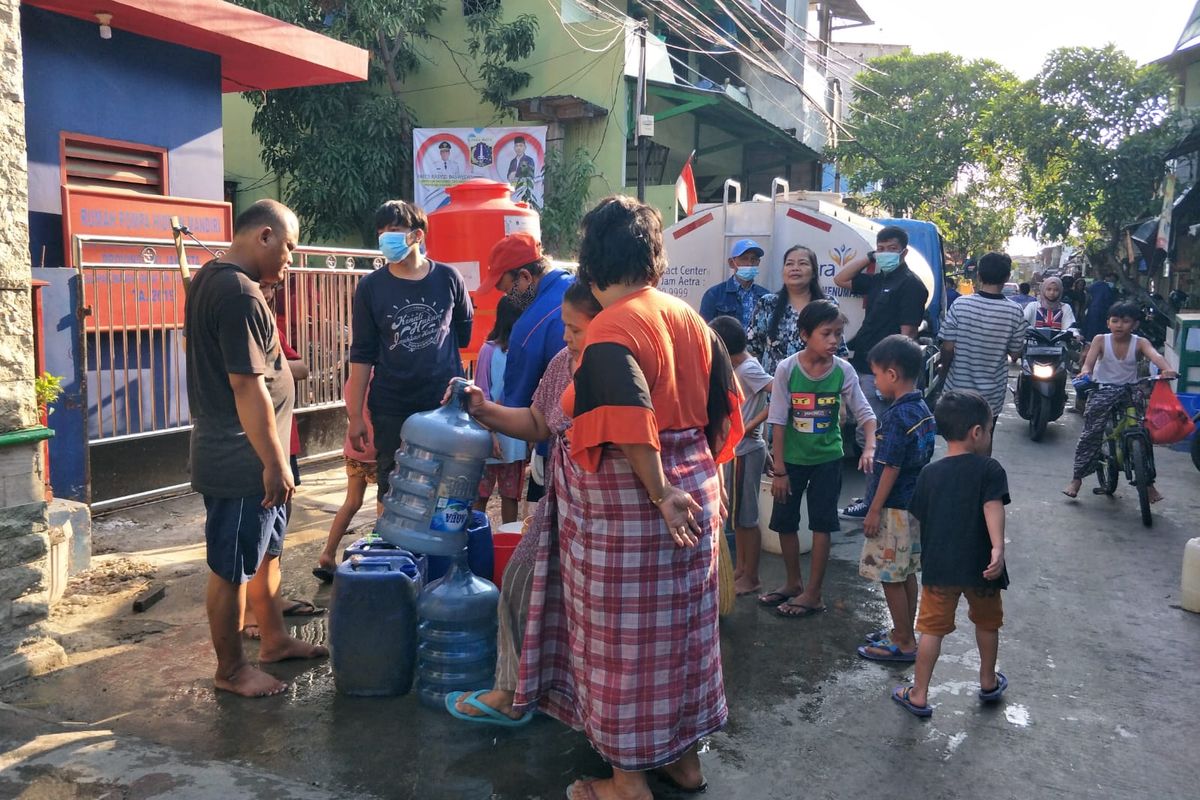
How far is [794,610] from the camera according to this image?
4.77m

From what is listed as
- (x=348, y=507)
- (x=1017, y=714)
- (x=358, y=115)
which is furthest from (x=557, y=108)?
(x=1017, y=714)

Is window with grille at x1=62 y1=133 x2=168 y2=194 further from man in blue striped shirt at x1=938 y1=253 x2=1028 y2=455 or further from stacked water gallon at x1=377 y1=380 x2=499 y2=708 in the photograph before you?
man in blue striped shirt at x1=938 y1=253 x2=1028 y2=455

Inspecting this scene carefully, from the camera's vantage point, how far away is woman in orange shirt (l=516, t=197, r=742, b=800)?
273 cm

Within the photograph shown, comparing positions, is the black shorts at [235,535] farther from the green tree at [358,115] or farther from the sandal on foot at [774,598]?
the green tree at [358,115]

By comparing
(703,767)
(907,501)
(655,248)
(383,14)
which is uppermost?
(383,14)

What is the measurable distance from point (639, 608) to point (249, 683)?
1786 mm

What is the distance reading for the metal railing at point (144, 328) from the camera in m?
6.32

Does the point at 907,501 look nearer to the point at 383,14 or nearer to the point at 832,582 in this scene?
the point at 832,582

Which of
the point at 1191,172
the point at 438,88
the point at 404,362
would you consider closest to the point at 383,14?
the point at 438,88

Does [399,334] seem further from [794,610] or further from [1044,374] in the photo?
[1044,374]

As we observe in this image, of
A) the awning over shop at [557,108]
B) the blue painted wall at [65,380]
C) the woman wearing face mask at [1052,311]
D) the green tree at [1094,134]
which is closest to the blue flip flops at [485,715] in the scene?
the blue painted wall at [65,380]

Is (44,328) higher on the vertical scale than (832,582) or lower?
higher

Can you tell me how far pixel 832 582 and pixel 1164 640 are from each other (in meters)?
1.61

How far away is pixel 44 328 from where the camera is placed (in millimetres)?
5664
